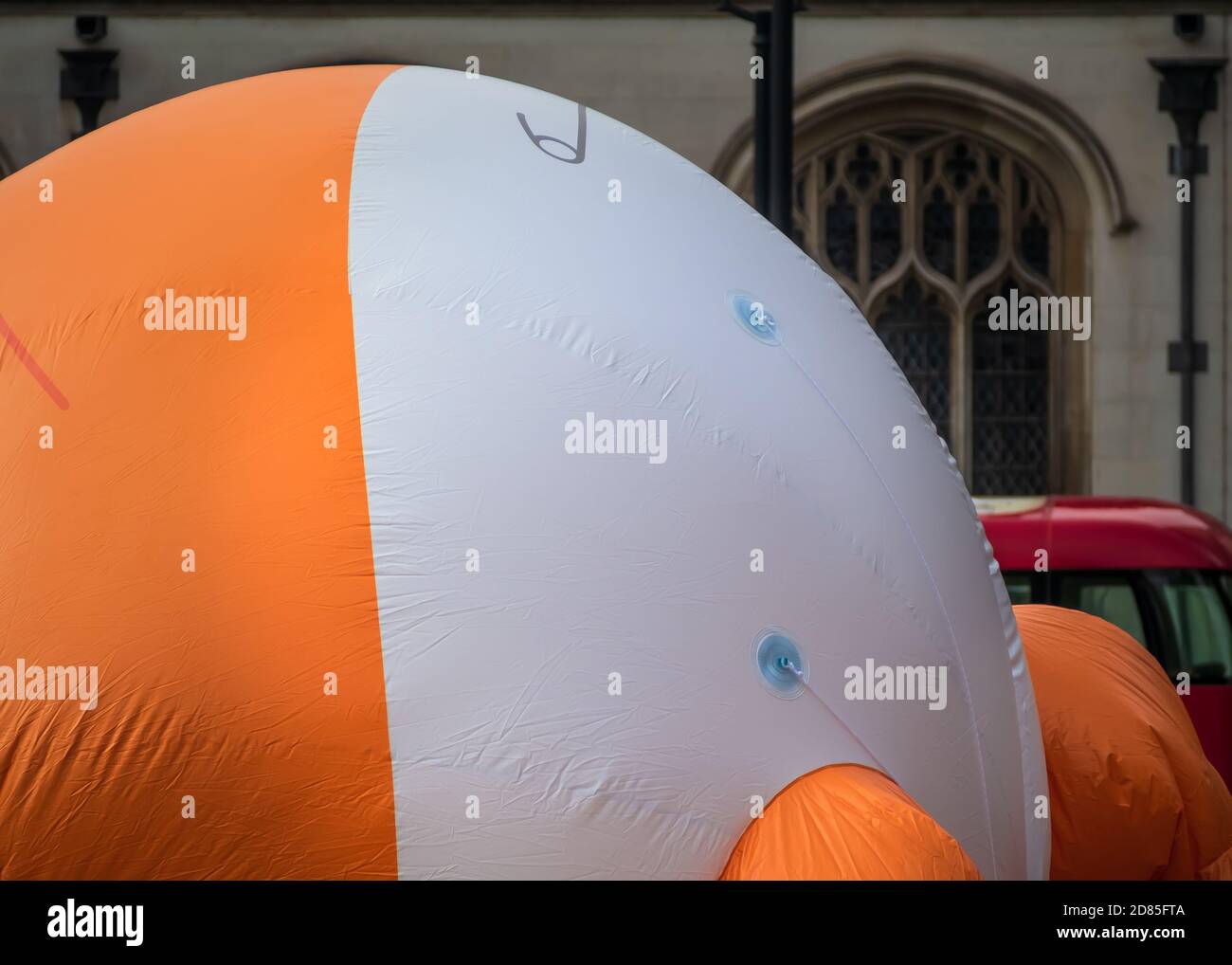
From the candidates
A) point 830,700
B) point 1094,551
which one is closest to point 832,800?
point 830,700

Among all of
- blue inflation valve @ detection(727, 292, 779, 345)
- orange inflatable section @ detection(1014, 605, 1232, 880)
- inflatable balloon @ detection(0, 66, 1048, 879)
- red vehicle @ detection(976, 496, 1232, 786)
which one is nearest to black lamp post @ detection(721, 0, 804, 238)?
red vehicle @ detection(976, 496, 1232, 786)

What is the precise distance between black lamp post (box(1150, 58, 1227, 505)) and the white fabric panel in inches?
421

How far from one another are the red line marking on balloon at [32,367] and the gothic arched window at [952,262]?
1132cm

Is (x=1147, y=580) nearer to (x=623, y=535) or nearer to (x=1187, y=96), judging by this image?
(x=623, y=535)

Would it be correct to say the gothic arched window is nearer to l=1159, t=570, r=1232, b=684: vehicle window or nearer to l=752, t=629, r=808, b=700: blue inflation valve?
l=1159, t=570, r=1232, b=684: vehicle window

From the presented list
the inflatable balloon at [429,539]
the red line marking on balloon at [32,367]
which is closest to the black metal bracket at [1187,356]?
the inflatable balloon at [429,539]

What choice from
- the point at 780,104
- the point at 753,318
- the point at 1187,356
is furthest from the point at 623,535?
the point at 1187,356

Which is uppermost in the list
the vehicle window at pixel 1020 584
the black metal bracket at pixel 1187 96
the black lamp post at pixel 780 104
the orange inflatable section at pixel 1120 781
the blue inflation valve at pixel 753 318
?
the black metal bracket at pixel 1187 96

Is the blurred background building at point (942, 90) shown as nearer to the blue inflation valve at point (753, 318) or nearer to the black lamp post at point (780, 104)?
the black lamp post at point (780, 104)

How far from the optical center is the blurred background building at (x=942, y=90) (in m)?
13.1
